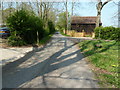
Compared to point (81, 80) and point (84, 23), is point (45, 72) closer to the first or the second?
point (81, 80)

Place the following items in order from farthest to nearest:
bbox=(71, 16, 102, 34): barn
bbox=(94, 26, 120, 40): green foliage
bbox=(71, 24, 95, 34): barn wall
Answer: bbox=(71, 24, 95, 34): barn wall < bbox=(71, 16, 102, 34): barn < bbox=(94, 26, 120, 40): green foliage

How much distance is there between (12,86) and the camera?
3730 mm

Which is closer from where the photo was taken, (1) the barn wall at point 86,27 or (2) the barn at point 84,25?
(2) the barn at point 84,25

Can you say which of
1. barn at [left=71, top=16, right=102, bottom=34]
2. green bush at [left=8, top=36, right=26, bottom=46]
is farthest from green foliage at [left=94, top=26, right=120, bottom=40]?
green bush at [left=8, top=36, right=26, bottom=46]

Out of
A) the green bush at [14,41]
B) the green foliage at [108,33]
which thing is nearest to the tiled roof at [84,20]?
the green foliage at [108,33]

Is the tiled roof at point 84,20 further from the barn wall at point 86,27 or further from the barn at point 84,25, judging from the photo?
the barn wall at point 86,27

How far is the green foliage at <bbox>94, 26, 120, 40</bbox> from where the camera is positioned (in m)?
19.2

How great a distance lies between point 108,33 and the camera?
19609 millimetres

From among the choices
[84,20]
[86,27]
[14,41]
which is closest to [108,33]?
[86,27]

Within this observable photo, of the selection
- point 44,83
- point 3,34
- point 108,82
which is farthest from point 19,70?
point 3,34

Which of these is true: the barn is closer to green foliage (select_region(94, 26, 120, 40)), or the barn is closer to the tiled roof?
the tiled roof

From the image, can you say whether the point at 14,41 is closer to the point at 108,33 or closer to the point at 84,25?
the point at 108,33

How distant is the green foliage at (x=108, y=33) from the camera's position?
1922cm

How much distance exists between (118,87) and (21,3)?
2398 centimetres
